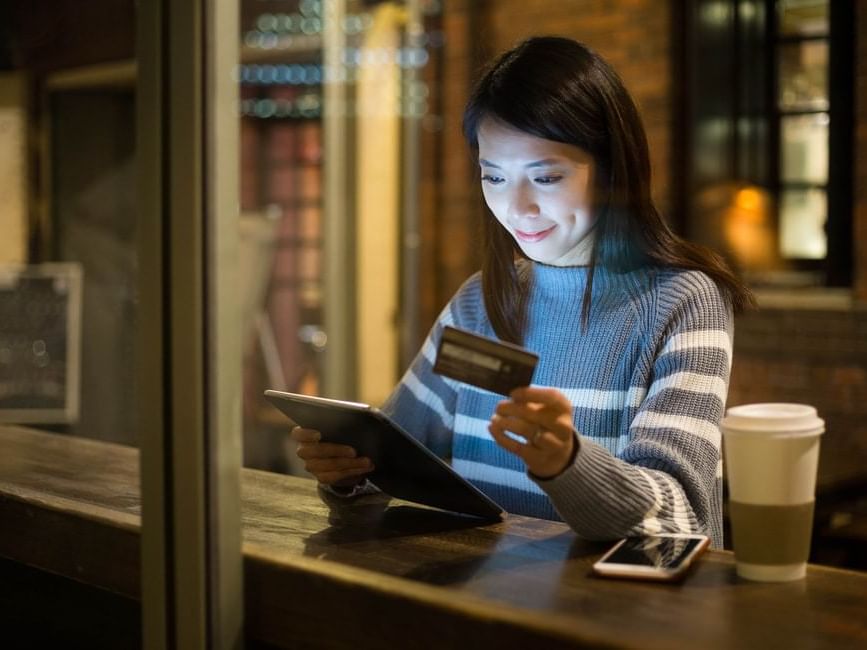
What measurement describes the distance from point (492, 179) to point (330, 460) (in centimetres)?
45

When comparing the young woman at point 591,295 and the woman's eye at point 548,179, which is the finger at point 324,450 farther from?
the woman's eye at point 548,179

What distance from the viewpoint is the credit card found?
112 centimetres

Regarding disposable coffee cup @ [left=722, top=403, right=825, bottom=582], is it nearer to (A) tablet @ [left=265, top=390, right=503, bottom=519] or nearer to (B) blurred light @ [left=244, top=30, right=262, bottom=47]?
(A) tablet @ [left=265, top=390, right=503, bottom=519]

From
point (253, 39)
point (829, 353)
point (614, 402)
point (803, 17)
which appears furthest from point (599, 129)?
point (253, 39)

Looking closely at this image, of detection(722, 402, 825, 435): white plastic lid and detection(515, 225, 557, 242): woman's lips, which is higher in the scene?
detection(515, 225, 557, 242): woman's lips

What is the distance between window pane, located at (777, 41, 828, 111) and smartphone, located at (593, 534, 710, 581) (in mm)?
3413

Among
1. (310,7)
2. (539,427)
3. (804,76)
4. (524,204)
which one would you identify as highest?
(310,7)

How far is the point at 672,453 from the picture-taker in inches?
53.2

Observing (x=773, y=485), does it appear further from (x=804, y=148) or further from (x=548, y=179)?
(x=804, y=148)

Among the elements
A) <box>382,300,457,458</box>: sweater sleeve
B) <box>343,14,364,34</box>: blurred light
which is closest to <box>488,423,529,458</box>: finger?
<box>382,300,457,458</box>: sweater sleeve

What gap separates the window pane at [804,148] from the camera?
4.29 metres

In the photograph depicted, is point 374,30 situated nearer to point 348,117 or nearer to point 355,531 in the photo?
point 348,117

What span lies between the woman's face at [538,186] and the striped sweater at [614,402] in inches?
3.4

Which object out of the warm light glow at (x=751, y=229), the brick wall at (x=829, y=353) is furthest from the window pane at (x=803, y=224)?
the brick wall at (x=829, y=353)
